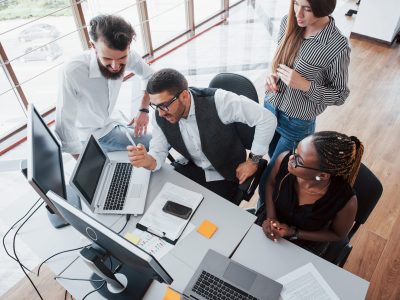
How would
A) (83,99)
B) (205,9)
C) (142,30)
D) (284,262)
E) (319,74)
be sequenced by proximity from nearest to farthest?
(284,262) → (319,74) → (83,99) → (142,30) → (205,9)

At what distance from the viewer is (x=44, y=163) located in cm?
149

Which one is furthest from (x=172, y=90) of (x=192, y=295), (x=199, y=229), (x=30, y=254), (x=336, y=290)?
(x=30, y=254)

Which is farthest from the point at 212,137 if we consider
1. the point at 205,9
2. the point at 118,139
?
the point at 205,9

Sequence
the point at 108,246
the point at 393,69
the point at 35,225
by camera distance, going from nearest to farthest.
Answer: the point at 108,246
the point at 35,225
the point at 393,69

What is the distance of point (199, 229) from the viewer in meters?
1.59

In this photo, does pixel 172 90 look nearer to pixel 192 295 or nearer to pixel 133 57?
pixel 133 57

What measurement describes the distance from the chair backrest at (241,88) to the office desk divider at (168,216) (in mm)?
530

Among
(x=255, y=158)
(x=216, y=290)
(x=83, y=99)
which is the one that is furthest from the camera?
(x=83, y=99)

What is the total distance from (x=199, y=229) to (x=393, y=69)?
3.56 meters

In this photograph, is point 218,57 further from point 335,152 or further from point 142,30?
point 335,152

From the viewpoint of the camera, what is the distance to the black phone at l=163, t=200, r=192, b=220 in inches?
64.2

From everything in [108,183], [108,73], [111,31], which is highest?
[111,31]

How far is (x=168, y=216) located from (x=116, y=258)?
1.17 ft

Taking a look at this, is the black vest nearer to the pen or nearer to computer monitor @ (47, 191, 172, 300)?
the pen
